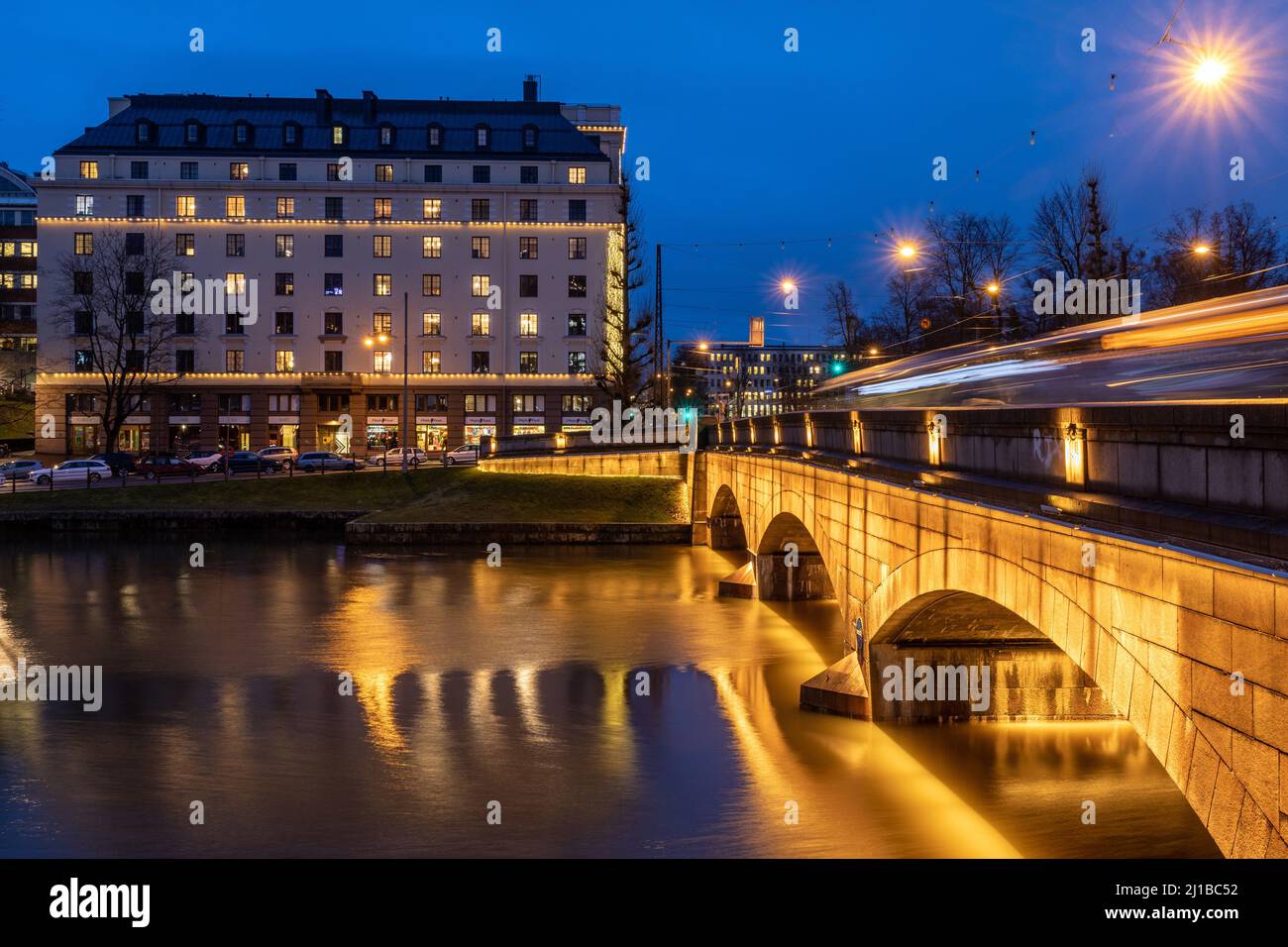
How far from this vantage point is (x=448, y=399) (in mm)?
79688

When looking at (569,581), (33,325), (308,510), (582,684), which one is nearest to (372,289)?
(308,510)

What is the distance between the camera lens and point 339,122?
80.4 metres

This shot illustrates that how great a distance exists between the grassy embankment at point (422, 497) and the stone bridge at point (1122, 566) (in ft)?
110

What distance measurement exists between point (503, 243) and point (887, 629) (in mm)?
64663

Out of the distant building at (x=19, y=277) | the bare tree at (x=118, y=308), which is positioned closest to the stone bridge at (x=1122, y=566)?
the bare tree at (x=118, y=308)

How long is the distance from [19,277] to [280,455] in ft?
154

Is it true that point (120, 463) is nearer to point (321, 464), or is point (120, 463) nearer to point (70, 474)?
point (70, 474)

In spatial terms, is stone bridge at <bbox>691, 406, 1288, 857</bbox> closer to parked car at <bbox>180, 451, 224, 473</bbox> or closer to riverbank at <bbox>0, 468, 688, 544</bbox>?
riverbank at <bbox>0, 468, 688, 544</bbox>

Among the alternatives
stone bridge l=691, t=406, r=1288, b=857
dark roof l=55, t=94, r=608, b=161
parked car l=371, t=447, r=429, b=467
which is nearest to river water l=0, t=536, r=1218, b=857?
stone bridge l=691, t=406, r=1288, b=857

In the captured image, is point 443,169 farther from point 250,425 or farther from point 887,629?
point 887,629

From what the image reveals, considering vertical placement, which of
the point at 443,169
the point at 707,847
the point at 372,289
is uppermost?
the point at 443,169

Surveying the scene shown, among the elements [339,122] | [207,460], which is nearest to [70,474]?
[207,460]

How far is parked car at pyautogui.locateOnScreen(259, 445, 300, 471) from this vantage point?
67.8 metres

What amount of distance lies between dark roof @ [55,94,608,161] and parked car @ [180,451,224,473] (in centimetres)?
2000
